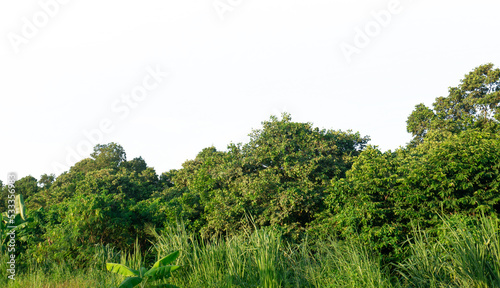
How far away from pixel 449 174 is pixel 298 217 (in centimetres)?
529

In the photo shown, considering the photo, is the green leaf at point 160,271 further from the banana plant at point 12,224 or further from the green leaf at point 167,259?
the banana plant at point 12,224

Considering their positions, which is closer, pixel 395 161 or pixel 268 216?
pixel 395 161

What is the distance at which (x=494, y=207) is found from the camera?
32.9 feet

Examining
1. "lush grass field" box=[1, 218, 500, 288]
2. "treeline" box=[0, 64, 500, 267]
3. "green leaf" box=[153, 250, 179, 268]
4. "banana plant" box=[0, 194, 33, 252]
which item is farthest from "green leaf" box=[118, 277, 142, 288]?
"banana plant" box=[0, 194, 33, 252]

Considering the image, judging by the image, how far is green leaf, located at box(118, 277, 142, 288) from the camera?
5540 mm

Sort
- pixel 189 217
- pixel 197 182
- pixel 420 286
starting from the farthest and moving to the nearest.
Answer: pixel 197 182 → pixel 189 217 → pixel 420 286

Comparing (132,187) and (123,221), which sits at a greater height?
(132,187)

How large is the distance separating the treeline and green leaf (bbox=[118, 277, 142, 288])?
57.6 inches

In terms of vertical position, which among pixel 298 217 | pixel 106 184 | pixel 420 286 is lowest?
pixel 420 286

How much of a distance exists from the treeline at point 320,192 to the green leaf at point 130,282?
57.6 inches

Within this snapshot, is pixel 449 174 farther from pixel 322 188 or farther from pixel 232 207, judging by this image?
pixel 232 207

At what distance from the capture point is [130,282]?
5.62 metres

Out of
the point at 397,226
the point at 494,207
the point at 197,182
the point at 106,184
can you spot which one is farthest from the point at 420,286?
the point at 106,184

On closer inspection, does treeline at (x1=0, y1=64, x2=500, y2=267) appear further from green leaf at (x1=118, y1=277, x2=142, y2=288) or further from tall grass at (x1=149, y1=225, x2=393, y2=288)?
green leaf at (x1=118, y1=277, x2=142, y2=288)
